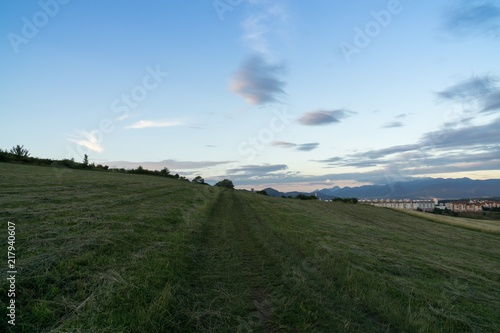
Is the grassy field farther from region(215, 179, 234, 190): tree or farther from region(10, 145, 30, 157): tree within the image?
region(215, 179, 234, 190): tree

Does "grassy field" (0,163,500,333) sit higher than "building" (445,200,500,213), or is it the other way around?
"grassy field" (0,163,500,333)

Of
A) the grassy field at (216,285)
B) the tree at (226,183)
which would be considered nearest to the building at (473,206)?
the tree at (226,183)

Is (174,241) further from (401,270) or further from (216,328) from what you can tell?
(401,270)

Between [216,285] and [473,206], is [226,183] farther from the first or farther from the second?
[473,206]

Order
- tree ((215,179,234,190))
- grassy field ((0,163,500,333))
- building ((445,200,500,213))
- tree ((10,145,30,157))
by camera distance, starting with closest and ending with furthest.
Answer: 1. grassy field ((0,163,500,333))
2. tree ((10,145,30,157))
3. tree ((215,179,234,190))
4. building ((445,200,500,213))

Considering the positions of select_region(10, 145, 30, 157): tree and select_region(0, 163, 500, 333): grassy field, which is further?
select_region(10, 145, 30, 157): tree

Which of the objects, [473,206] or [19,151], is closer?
[19,151]

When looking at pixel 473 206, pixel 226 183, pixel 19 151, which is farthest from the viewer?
pixel 473 206

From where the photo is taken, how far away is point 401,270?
10484mm

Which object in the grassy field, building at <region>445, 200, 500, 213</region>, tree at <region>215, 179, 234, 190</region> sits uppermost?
tree at <region>215, 179, 234, 190</region>

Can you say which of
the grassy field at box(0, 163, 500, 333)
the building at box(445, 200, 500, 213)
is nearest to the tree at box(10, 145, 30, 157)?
the grassy field at box(0, 163, 500, 333)

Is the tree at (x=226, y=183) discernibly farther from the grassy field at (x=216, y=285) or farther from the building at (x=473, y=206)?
the grassy field at (x=216, y=285)

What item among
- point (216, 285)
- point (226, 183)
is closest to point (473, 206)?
point (226, 183)

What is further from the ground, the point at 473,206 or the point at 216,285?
the point at 216,285
